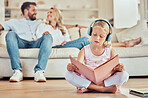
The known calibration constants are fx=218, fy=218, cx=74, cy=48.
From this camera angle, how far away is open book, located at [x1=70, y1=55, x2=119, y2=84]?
1323 mm

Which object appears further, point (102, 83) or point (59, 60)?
point (59, 60)

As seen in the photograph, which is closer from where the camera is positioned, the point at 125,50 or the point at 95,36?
the point at 95,36

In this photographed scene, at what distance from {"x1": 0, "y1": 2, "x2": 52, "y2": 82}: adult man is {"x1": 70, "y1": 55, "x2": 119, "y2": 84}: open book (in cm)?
77

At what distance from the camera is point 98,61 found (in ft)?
5.15

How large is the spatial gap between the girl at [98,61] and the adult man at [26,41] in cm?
68

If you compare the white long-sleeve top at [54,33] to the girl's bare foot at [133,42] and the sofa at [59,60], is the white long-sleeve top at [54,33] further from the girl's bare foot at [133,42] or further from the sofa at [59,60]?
the girl's bare foot at [133,42]

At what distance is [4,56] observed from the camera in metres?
2.36

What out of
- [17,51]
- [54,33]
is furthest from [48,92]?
[54,33]

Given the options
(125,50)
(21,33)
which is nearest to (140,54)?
(125,50)

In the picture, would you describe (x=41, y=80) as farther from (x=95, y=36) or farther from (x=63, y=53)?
(x=95, y=36)

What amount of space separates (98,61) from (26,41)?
122 cm

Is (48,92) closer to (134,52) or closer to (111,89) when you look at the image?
(111,89)

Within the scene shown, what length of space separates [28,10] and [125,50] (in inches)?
54.9

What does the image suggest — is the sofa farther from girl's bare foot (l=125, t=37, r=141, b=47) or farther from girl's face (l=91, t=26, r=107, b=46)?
girl's face (l=91, t=26, r=107, b=46)
